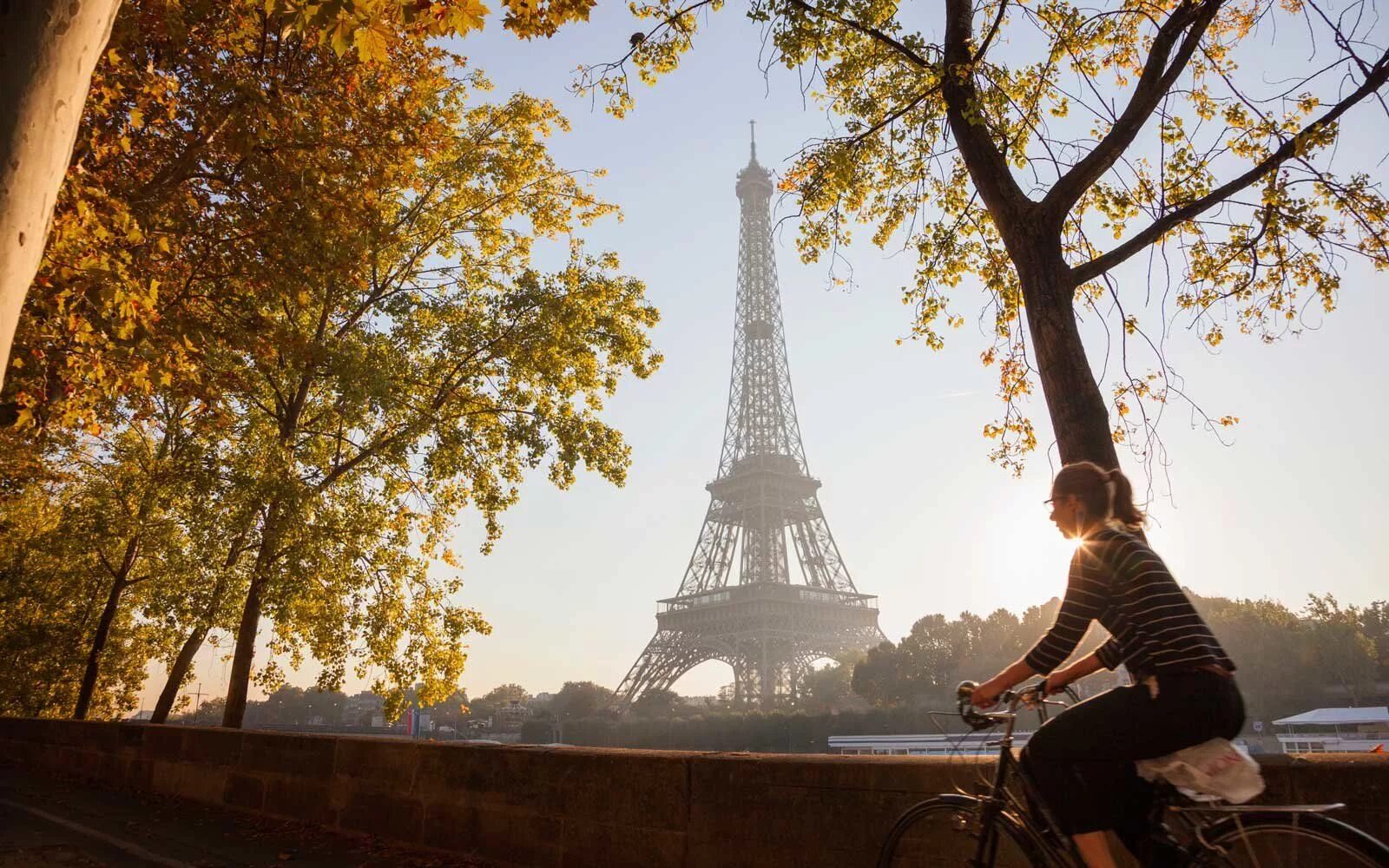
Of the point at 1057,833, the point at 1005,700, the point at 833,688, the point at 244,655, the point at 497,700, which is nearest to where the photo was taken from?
the point at 1057,833

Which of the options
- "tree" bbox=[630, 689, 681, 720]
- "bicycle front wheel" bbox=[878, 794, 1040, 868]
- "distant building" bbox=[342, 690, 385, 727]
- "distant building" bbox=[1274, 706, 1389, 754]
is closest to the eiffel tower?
"tree" bbox=[630, 689, 681, 720]

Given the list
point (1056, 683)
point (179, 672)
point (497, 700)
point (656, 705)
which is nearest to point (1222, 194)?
point (1056, 683)

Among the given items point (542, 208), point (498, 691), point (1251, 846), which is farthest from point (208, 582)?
point (498, 691)

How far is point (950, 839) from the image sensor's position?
3.76 m

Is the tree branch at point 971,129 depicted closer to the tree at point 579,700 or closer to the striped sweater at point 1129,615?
the striped sweater at point 1129,615

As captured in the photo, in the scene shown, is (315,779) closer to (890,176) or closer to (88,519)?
(890,176)

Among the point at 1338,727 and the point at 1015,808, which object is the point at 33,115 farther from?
the point at 1338,727

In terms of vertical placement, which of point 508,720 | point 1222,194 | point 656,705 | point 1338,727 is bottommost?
point 508,720

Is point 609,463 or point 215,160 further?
point 609,463

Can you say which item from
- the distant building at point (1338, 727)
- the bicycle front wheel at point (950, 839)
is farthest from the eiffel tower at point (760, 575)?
the bicycle front wheel at point (950, 839)

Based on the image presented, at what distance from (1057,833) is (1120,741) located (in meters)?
0.43

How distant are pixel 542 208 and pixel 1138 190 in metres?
11.1

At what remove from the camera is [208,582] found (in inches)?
595

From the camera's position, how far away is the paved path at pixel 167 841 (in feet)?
19.0
